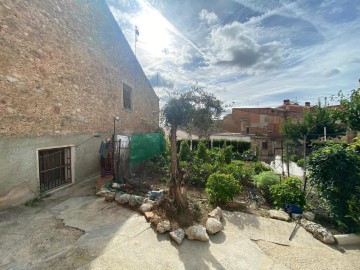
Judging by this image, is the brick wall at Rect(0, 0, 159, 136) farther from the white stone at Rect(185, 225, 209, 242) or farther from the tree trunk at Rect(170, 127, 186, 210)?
the white stone at Rect(185, 225, 209, 242)

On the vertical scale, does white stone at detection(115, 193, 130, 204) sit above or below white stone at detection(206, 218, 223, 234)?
above

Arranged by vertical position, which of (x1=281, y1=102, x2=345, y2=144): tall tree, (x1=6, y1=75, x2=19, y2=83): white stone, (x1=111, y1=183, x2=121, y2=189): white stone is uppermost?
(x1=6, y1=75, x2=19, y2=83): white stone

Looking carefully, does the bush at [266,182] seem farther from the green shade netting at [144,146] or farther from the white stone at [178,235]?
the green shade netting at [144,146]

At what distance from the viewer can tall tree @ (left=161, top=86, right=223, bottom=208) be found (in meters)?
4.85

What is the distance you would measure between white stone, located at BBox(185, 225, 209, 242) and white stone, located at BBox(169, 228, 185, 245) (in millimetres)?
129

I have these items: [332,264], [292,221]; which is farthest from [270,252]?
[292,221]

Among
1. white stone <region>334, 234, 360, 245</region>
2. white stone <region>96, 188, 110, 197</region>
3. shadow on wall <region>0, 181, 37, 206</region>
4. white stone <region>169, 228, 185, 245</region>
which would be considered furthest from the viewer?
white stone <region>96, 188, 110, 197</region>

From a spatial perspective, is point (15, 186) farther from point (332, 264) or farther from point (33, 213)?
point (332, 264)

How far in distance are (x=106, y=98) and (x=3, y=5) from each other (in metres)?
4.64

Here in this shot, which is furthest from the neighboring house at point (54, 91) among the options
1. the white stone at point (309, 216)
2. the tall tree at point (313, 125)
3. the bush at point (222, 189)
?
the tall tree at point (313, 125)

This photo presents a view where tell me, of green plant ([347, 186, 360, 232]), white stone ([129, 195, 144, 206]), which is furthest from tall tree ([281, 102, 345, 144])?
white stone ([129, 195, 144, 206])

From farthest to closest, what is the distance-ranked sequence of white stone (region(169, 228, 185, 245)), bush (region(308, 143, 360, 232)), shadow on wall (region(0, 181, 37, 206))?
shadow on wall (region(0, 181, 37, 206))
bush (region(308, 143, 360, 232))
white stone (region(169, 228, 185, 245))

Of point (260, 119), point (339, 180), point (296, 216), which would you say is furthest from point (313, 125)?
point (296, 216)

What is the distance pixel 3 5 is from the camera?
196 inches
